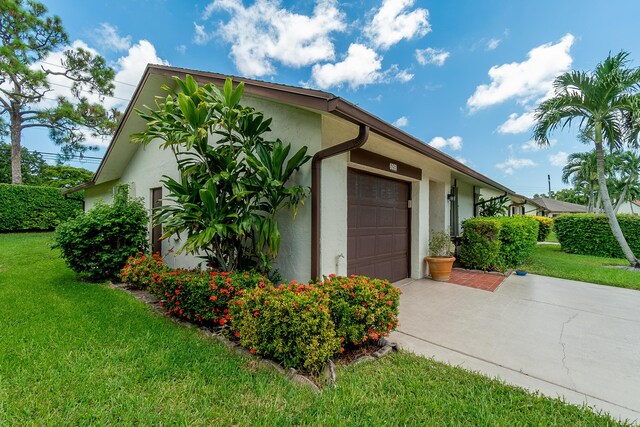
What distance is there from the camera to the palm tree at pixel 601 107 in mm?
7203

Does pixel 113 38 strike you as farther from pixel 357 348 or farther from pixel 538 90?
pixel 538 90

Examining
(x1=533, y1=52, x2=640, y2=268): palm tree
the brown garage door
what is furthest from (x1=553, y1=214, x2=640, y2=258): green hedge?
the brown garage door

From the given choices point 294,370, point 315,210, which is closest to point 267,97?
point 315,210

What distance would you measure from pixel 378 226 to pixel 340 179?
72.2 inches

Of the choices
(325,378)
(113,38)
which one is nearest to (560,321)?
(325,378)

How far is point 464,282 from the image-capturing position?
6289 millimetres

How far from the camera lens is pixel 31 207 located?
582 inches

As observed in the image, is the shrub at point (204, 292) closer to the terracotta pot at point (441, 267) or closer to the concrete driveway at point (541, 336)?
the concrete driveway at point (541, 336)

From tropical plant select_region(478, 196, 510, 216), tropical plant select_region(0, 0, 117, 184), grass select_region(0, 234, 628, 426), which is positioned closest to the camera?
grass select_region(0, 234, 628, 426)

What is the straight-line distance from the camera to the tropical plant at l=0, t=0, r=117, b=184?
1606 cm

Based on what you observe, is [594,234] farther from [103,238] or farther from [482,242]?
[103,238]

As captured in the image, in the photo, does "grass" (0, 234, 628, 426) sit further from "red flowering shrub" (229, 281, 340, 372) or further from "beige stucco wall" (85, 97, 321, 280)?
"beige stucco wall" (85, 97, 321, 280)

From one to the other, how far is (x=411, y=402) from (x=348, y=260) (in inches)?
105

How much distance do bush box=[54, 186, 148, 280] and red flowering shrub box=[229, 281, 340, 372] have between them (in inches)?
191
